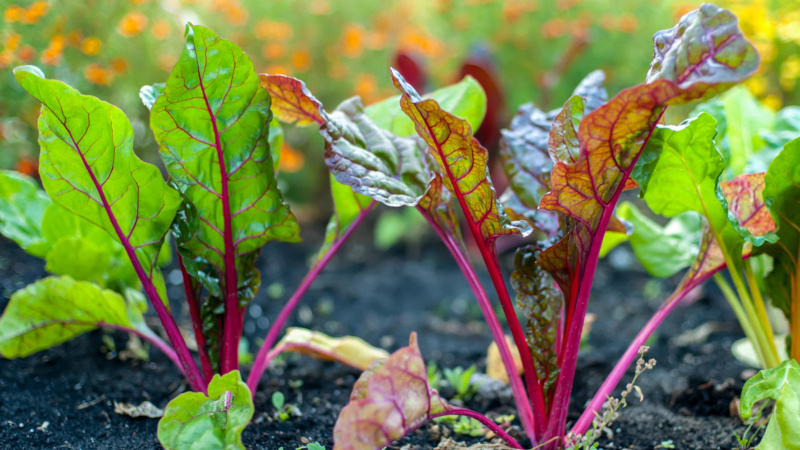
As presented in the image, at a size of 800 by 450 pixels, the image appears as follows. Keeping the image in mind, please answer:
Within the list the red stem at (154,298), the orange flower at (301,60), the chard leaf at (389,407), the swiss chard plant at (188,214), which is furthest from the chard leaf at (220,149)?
the orange flower at (301,60)

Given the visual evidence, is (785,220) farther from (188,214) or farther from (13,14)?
(13,14)

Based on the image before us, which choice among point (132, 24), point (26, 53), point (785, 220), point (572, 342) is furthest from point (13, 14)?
point (785, 220)

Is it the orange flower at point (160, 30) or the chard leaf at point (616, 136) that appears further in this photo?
the orange flower at point (160, 30)

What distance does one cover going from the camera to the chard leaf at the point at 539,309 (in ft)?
3.94

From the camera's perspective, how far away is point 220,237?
50.1 inches

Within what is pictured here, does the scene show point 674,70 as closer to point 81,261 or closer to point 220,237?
point 220,237

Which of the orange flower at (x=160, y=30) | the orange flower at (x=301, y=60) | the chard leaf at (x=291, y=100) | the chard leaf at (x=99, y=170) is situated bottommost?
the chard leaf at (x=99, y=170)

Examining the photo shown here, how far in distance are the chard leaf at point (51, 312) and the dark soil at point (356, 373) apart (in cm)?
16

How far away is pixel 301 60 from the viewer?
127 inches

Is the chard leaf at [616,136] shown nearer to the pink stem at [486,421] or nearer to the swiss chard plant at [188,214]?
the pink stem at [486,421]

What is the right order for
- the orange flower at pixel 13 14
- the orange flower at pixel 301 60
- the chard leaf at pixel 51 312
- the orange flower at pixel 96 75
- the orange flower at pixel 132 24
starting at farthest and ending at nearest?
the orange flower at pixel 301 60
the orange flower at pixel 132 24
the orange flower at pixel 96 75
the orange flower at pixel 13 14
the chard leaf at pixel 51 312

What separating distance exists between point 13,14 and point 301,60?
1567 mm

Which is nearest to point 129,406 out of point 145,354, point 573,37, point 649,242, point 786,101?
point 145,354

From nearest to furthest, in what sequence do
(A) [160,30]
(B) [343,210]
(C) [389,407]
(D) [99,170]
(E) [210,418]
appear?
(C) [389,407] → (E) [210,418] → (D) [99,170] → (B) [343,210] → (A) [160,30]
